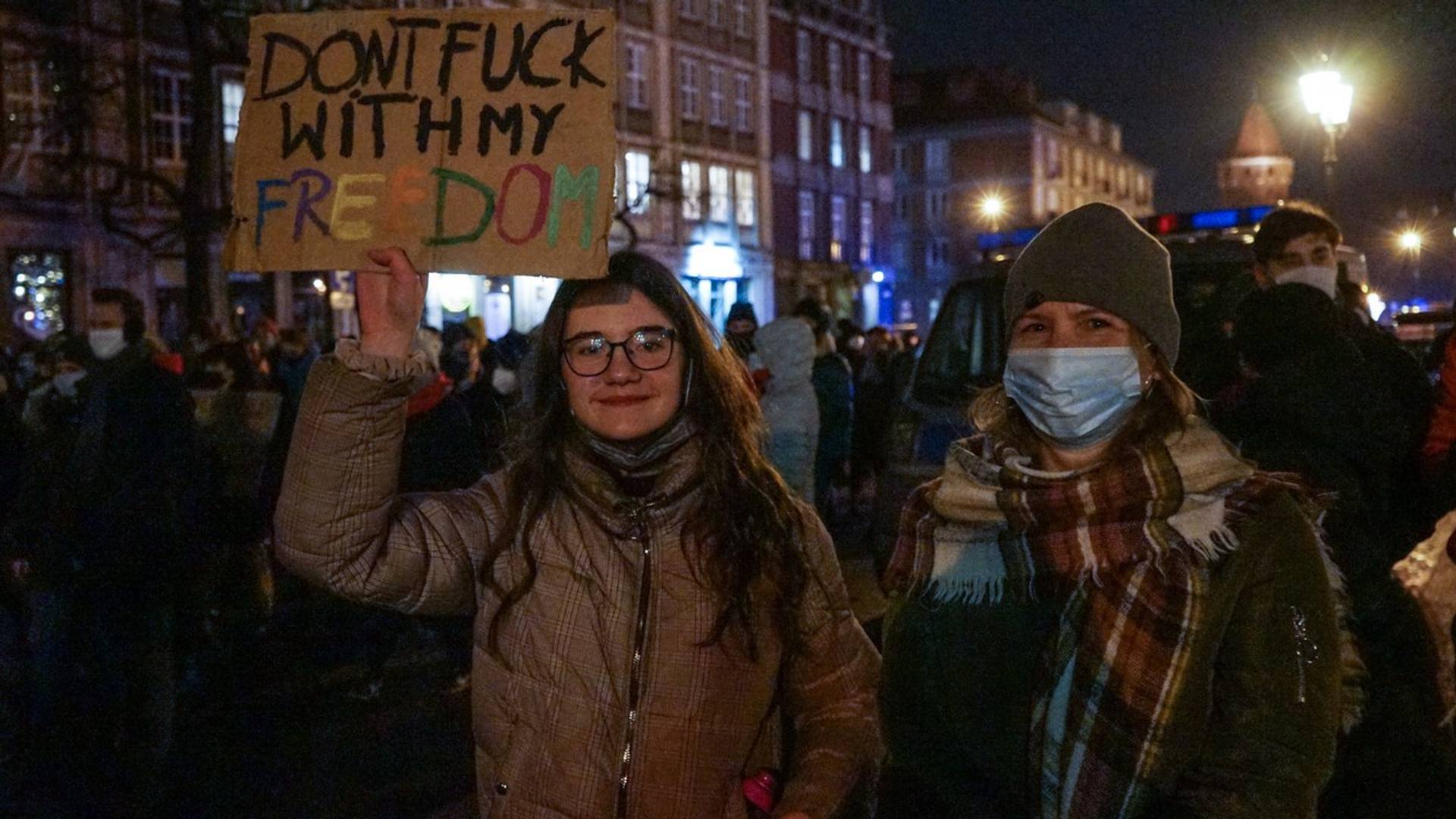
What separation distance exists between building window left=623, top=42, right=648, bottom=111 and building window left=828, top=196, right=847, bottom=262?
1239cm

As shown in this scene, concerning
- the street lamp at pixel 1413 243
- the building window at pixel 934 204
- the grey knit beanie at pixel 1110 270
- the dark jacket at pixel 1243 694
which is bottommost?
the dark jacket at pixel 1243 694

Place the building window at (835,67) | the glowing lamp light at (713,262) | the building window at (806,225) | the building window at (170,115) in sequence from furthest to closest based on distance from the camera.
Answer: the building window at (835,67) < the building window at (806,225) < the glowing lamp light at (713,262) < the building window at (170,115)

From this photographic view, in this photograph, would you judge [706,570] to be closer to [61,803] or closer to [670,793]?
[670,793]

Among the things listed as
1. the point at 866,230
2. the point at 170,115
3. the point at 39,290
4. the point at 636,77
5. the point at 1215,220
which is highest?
the point at 636,77

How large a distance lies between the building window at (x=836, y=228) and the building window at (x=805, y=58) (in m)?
4.78

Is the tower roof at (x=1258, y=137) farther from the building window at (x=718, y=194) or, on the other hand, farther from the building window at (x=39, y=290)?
the building window at (x=39, y=290)

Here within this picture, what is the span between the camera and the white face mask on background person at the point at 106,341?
5684 mm

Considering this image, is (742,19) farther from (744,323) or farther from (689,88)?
(744,323)

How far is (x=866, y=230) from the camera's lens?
2165 inches

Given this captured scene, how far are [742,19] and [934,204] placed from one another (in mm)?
28447

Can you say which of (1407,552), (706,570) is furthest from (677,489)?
(1407,552)

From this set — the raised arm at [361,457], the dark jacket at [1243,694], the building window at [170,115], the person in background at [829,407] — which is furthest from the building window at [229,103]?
the dark jacket at [1243,694]

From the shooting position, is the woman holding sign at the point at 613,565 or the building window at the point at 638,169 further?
the building window at the point at 638,169

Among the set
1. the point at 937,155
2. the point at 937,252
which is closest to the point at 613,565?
the point at 937,252
